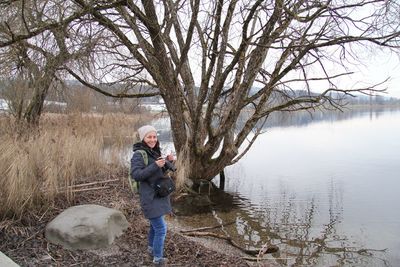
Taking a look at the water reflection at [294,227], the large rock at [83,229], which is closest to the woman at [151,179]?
the large rock at [83,229]

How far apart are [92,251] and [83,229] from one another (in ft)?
0.90

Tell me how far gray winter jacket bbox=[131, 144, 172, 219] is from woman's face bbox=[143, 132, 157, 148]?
96 millimetres

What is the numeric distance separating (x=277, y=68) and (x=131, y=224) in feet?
20.4

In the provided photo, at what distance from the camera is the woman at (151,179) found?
4219mm

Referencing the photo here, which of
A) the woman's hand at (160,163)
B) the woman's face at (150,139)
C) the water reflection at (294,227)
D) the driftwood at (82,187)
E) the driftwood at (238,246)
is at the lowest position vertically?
the water reflection at (294,227)

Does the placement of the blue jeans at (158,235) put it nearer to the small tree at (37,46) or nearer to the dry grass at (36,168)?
the dry grass at (36,168)

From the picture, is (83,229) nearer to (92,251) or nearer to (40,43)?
(92,251)

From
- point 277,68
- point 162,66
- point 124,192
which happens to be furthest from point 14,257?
point 277,68

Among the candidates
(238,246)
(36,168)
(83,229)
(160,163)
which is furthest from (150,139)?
(238,246)

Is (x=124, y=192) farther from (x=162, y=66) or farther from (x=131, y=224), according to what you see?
(x=162, y=66)

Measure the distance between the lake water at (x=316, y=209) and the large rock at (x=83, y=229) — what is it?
7.65ft

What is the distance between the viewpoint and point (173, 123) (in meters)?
10.4

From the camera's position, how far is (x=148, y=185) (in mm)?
4320

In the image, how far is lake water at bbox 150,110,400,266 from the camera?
21.4 ft
